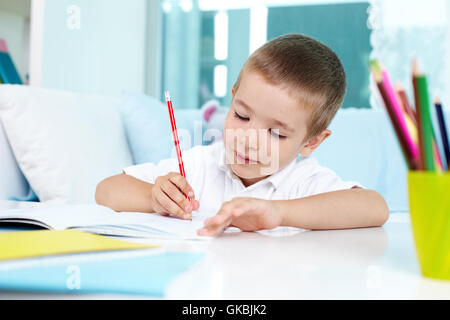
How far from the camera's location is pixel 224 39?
3000mm

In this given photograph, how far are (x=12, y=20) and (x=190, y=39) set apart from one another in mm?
1115

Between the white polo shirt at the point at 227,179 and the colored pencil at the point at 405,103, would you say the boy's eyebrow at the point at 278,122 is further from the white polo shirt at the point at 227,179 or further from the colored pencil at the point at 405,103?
the colored pencil at the point at 405,103

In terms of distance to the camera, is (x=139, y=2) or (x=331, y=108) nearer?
(x=331, y=108)

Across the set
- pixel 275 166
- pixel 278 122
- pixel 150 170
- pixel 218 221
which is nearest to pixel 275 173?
pixel 275 166

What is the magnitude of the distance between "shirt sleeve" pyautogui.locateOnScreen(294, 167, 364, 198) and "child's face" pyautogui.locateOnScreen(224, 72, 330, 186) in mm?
81

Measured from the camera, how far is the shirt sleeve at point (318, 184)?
0.96m

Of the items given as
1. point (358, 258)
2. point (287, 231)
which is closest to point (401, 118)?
point (358, 258)

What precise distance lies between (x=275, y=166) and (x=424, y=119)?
60 cm

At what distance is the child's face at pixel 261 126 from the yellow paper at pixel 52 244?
40 cm

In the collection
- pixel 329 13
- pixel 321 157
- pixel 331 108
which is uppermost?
pixel 329 13

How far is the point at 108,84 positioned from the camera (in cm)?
250

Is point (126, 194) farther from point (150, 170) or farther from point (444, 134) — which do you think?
point (444, 134)
